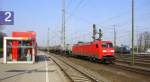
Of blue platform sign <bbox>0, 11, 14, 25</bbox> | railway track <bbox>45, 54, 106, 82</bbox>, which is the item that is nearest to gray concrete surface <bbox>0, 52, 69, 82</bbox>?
railway track <bbox>45, 54, 106, 82</bbox>

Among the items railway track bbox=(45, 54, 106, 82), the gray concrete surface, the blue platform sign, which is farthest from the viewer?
railway track bbox=(45, 54, 106, 82)

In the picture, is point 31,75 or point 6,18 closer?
point 6,18

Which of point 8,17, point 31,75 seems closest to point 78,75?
point 31,75

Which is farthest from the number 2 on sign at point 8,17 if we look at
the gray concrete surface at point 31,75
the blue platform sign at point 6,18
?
the gray concrete surface at point 31,75

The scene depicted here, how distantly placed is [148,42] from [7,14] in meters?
112

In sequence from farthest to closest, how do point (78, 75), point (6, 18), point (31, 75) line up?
point (78, 75), point (31, 75), point (6, 18)

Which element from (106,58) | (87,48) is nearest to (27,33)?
(87,48)

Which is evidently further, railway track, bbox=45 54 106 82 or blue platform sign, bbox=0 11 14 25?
railway track, bbox=45 54 106 82

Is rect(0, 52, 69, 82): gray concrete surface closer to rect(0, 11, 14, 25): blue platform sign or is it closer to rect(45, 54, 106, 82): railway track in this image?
rect(45, 54, 106, 82): railway track

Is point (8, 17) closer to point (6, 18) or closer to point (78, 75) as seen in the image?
point (6, 18)

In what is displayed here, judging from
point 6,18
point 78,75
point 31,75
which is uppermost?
point 6,18

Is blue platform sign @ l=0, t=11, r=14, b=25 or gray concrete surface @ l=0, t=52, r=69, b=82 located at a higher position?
blue platform sign @ l=0, t=11, r=14, b=25

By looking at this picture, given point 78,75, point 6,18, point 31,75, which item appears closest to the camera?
point 6,18

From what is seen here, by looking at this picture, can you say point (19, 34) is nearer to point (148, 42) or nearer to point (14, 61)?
point (14, 61)
